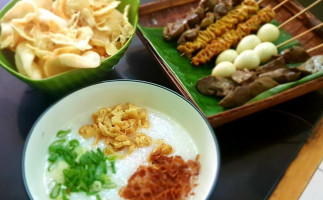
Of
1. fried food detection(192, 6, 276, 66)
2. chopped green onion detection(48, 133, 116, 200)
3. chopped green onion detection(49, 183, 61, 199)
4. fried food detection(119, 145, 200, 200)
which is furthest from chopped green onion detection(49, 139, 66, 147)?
fried food detection(192, 6, 276, 66)

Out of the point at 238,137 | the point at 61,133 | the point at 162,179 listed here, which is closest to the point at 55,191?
the point at 61,133

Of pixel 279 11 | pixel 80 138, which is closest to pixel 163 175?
pixel 80 138

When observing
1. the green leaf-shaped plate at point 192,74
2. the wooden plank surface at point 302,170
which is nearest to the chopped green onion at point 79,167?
the green leaf-shaped plate at point 192,74

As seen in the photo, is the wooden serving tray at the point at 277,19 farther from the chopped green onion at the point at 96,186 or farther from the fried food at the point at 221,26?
the chopped green onion at the point at 96,186

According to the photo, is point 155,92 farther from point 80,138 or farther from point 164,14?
point 164,14

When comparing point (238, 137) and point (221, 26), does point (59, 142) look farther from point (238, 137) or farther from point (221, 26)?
point (221, 26)

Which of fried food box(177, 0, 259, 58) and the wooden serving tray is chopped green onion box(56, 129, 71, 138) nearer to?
the wooden serving tray
